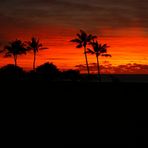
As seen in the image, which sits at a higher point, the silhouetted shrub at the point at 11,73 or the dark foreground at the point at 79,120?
the silhouetted shrub at the point at 11,73

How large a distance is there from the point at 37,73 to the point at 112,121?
184 ft

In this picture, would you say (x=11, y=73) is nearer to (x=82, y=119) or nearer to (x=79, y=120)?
(x=82, y=119)

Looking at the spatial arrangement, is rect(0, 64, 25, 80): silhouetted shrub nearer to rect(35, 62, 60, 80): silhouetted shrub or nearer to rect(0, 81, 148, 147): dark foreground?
rect(35, 62, 60, 80): silhouetted shrub

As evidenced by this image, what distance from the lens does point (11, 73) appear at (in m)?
75.8

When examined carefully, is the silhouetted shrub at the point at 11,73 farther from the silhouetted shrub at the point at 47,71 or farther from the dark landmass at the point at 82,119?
the dark landmass at the point at 82,119

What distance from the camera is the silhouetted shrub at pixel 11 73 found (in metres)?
74.4

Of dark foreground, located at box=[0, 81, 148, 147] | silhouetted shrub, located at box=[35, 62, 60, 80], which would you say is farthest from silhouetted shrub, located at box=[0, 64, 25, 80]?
dark foreground, located at box=[0, 81, 148, 147]

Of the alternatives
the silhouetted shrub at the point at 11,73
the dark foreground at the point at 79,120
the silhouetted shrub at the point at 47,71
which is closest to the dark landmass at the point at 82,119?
the dark foreground at the point at 79,120

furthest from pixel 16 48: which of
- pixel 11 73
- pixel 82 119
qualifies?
pixel 82 119

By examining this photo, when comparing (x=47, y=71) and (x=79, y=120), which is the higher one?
(x=47, y=71)

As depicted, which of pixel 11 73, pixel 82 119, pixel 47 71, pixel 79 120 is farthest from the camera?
pixel 47 71

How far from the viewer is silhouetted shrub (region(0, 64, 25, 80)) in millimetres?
74375

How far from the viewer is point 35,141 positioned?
16.6m

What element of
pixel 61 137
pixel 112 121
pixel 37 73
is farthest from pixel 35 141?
pixel 37 73
